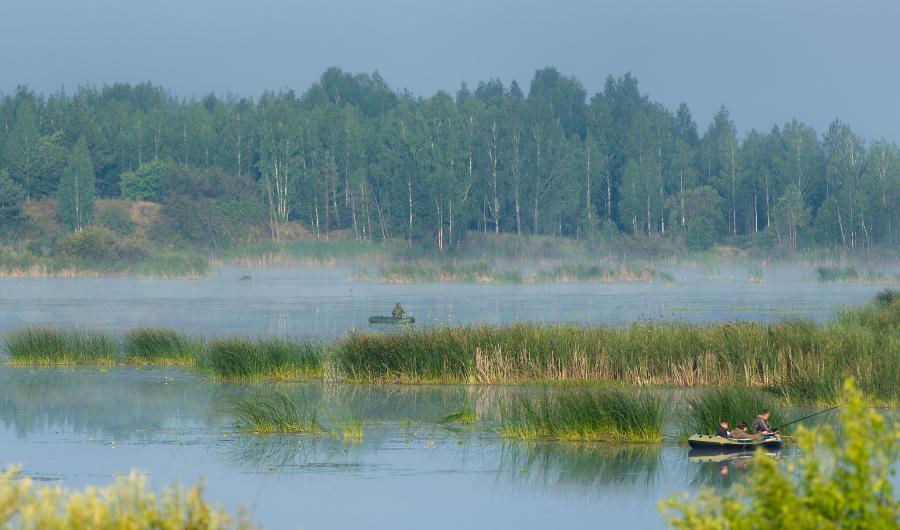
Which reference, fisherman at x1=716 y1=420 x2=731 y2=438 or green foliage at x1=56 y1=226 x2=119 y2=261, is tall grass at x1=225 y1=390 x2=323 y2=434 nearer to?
fisherman at x1=716 y1=420 x2=731 y2=438

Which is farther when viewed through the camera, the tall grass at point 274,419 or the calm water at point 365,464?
the tall grass at point 274,419

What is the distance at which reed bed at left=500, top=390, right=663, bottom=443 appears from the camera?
19609 millimetres

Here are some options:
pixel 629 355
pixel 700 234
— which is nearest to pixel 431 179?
pixel 700 234

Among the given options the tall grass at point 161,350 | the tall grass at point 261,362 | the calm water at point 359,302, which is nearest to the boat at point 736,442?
the tall grass at point 261,362

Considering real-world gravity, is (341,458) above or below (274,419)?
below

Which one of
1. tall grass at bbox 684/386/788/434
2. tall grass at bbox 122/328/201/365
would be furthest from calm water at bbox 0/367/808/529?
tall grass at bbox 122/328/201/365

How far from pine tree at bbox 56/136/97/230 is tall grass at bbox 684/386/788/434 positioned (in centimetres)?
8231

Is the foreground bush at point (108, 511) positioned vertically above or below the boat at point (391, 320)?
above

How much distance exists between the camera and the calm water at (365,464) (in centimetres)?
1594

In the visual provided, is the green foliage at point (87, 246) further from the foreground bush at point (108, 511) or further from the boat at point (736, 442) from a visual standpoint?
the foreground bush at point (108, 511)

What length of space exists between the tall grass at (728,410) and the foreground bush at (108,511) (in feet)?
39.5

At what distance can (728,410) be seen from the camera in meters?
19.5

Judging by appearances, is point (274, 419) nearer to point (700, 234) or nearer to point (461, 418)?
point (461, 418)

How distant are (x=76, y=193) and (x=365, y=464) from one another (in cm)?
8283
